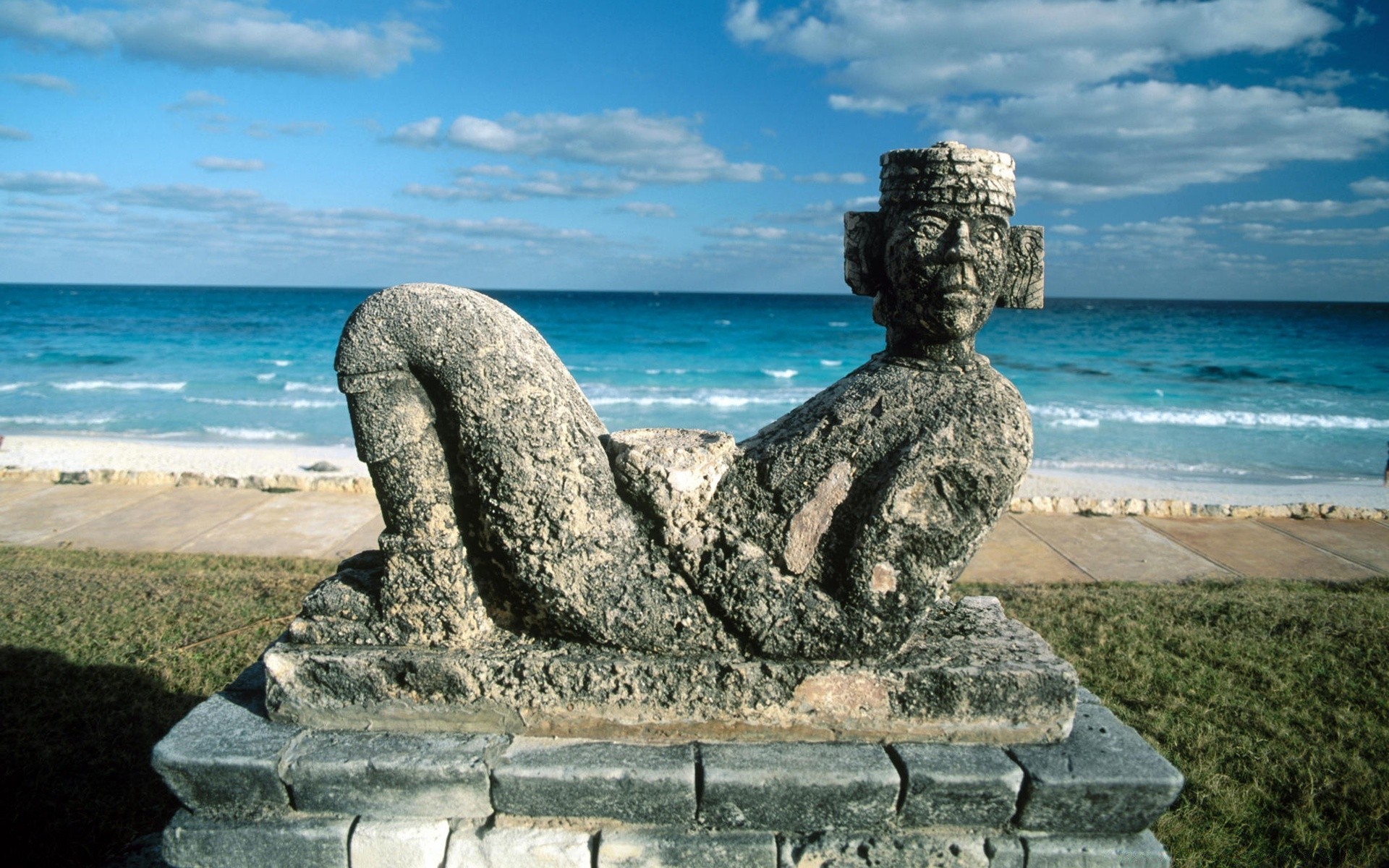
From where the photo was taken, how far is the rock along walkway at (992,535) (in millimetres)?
6121

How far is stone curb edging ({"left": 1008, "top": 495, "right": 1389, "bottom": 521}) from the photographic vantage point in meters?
7.41

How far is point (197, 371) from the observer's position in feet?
74.7

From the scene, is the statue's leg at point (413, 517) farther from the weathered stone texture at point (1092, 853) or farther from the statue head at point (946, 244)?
the weathered stone texture at point (1092, 853)

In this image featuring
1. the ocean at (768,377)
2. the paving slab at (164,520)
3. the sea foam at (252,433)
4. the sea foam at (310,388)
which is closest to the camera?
the paving slab at (164,520)

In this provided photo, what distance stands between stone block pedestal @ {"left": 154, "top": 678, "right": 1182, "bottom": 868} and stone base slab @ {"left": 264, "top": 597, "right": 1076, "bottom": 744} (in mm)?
89

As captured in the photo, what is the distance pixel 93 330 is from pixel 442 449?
40.7 meters

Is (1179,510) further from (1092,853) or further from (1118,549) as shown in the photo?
(1092,853)

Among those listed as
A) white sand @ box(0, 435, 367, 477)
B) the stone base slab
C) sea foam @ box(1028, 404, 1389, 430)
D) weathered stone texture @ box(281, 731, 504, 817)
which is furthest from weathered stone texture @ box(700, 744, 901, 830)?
sea foam @ box(1028, 404, 1389, 430)

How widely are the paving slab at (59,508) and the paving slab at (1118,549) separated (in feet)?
24.5

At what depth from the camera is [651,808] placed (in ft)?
7.82

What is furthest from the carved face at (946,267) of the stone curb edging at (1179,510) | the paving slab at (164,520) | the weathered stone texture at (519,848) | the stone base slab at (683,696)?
the paving slab at (164,520)

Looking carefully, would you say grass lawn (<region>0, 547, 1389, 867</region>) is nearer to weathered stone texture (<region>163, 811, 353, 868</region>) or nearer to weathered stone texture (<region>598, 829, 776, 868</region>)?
weathered stone texture (<region>163, 811, 353, 868</region>)

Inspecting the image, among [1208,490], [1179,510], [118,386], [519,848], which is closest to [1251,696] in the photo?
[519,848]

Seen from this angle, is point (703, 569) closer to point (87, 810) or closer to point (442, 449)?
point (442, 449)
